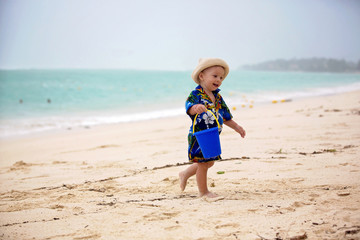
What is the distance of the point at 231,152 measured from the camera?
176 inches

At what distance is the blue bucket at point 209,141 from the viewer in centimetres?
271

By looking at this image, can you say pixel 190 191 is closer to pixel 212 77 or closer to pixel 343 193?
pixel 212 77

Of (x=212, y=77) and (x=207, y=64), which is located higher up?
(x=207, y=64)

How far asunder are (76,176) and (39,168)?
94cm

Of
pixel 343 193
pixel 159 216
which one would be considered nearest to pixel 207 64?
pixel 159 216

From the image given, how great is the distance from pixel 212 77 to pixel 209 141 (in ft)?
1.99

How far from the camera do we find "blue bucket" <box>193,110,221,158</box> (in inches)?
107

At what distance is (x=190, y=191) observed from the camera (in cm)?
318

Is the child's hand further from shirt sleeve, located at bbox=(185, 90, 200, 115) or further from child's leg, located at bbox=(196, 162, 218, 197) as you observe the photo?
child's leg, located at bbox=(196, 162, 218, 197)

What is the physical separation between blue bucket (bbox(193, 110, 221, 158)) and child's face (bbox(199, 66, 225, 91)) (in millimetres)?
468

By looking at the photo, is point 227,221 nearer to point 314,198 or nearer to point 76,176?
point 314,198

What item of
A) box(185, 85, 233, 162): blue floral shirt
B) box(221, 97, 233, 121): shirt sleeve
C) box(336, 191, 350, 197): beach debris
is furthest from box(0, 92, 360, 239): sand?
box(221, 97, 233, 121): shirt sleeve

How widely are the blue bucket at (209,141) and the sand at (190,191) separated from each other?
0.41m

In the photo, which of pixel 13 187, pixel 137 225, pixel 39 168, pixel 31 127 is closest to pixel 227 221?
pixel 137 225
